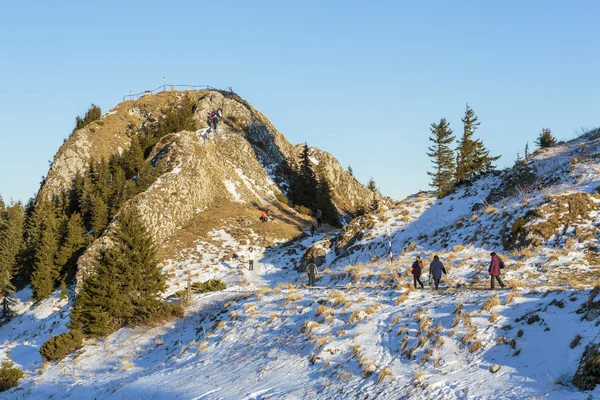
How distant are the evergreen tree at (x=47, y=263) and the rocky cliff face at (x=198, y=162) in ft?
24.6

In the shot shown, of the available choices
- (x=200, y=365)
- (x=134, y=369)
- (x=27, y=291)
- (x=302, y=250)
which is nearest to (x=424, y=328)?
(x=200, y=365)

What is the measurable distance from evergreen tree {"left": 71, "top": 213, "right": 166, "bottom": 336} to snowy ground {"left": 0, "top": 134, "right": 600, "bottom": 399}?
1.18 meters

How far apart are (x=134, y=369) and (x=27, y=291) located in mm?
35652

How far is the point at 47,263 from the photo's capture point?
44.6 m

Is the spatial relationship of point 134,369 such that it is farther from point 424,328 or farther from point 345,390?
point 424,328

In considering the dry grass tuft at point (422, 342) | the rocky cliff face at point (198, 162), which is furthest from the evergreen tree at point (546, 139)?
the dry grass tuft at point (422, 342)

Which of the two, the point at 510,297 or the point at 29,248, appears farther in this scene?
the point at 29,248

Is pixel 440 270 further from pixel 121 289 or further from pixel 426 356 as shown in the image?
pixel 121 289

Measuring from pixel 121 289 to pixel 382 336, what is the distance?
16.7m

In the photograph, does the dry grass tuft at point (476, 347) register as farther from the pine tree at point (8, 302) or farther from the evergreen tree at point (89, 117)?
the evergreen tree at point (89, 117)

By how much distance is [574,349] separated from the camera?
36.6ft

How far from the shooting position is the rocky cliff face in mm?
46875

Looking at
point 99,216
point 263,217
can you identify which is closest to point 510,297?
point 263,217

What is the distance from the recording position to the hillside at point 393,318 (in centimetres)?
1216
